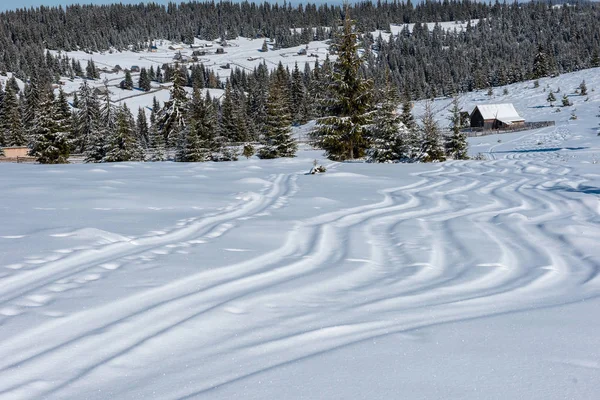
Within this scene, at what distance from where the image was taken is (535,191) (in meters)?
8.93

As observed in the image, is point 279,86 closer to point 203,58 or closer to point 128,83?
point 128,83

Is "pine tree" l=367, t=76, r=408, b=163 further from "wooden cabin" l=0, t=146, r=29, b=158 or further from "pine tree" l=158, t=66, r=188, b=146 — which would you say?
"wooden cabin" l=0, t=146, r=29, b=158

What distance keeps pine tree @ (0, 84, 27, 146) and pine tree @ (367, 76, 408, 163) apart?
46.1 m

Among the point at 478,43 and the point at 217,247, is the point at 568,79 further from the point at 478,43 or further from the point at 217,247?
the point at 478,43

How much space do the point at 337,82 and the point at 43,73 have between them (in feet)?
336

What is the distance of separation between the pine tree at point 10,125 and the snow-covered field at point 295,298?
→ 5471cm

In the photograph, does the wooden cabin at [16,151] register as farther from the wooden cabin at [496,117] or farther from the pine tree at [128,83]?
the pine tree at [128,83]

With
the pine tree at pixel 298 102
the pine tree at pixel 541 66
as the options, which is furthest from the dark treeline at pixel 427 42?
the pine tree at pixel 298 102

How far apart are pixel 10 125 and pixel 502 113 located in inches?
2286

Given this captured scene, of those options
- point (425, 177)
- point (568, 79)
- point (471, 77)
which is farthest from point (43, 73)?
point (425, 177)

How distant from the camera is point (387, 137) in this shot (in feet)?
74.2

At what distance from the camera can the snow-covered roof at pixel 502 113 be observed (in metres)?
55.7

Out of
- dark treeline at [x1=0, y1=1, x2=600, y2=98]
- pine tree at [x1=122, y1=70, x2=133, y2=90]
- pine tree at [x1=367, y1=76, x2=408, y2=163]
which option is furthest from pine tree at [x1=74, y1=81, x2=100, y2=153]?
pine tree at [x1=122, y1=70, x2=133, y2=90]

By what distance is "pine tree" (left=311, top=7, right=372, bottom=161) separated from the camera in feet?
79.2
